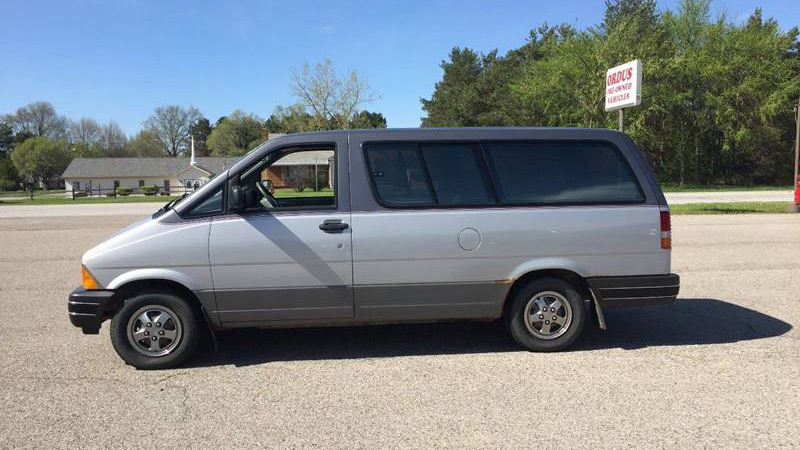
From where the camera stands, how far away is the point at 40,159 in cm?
9156

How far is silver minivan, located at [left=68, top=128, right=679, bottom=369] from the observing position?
172 inches

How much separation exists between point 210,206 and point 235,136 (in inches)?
3897

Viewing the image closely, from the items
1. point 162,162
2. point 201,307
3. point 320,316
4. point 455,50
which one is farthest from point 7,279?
point 162,162

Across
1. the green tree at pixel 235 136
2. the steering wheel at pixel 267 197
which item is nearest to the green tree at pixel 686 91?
the steering wheel at pixel 267 197

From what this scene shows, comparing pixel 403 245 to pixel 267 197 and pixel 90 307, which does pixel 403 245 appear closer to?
pixel 267 197

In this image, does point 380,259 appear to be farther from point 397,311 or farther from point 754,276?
point 754,276

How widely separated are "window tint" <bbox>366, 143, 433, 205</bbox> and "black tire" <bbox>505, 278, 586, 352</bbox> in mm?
1192

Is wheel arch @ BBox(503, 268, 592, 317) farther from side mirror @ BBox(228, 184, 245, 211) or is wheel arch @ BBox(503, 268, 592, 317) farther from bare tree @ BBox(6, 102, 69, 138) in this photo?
bare tree @ BBox(6, 102, 69, 138)

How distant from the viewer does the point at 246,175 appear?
4.61 metres

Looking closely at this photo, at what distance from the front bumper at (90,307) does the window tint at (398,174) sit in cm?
238

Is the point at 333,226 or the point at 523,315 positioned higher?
the point at 333,226

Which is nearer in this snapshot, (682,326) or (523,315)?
→ (523,315)

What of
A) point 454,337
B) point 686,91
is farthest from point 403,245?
point 686,91

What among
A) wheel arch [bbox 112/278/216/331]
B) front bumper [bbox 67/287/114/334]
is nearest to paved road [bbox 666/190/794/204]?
wheel arch [bbox 112/278/216/331]
